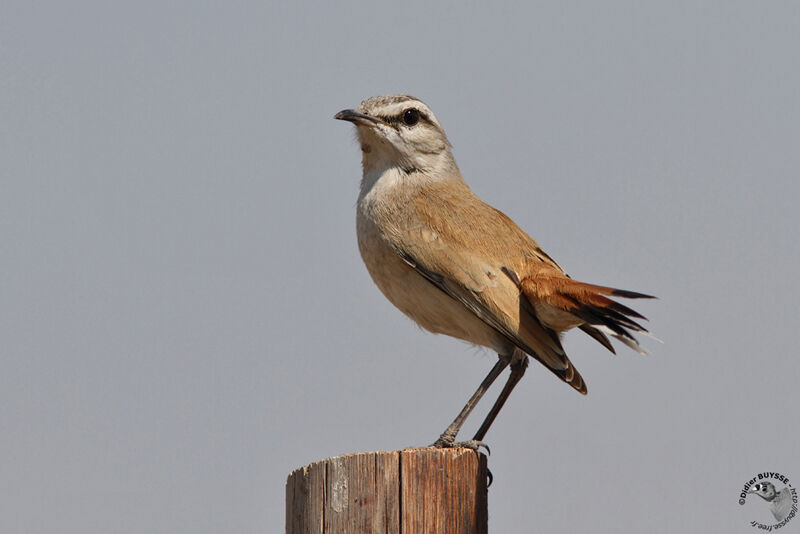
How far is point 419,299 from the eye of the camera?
7.82 metres

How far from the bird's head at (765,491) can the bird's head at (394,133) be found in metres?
4.29

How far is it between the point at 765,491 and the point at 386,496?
530 cm

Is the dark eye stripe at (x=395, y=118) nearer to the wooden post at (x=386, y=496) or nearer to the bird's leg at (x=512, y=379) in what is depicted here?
the bird's leg at (x=512, y=379)

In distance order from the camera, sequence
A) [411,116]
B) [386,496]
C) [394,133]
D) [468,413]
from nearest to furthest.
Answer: [386,496]
[468,413]
[394,133]
[411,116]

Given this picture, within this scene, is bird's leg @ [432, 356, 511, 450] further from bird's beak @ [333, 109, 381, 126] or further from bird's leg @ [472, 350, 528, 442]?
bird's beak @ [333, 109, 381, 126]

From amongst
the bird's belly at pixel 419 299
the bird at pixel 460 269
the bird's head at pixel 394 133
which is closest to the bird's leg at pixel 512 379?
the bird at pixel 460 269

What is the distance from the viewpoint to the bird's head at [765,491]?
9141 mm

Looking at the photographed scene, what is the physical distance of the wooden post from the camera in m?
5.35

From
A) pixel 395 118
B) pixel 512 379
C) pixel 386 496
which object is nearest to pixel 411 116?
pixel 395 118

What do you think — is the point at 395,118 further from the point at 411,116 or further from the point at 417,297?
the point at 417,297

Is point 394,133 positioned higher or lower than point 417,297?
higher

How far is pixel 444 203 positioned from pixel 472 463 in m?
3.11

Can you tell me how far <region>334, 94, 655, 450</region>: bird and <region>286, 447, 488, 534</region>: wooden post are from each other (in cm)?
160

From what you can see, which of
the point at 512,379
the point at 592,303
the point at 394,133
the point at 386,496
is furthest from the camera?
the point at 394,133
